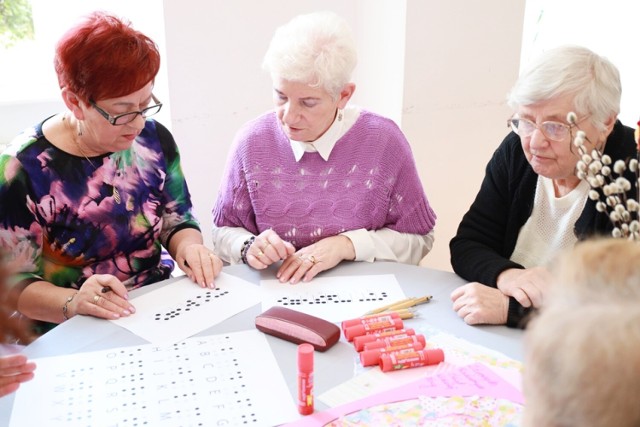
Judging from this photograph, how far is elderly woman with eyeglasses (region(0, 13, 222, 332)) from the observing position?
1643 mm

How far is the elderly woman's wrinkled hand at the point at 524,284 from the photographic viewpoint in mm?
1485

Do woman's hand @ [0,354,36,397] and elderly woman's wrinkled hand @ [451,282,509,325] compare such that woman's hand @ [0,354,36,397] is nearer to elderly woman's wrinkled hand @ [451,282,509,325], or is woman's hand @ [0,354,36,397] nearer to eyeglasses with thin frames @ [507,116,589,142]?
elderly woman's wrinkled hand @ [451,282,509,325]

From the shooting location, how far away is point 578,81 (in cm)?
155

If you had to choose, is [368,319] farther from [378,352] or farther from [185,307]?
[185,307]

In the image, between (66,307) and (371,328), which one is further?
(66,307)

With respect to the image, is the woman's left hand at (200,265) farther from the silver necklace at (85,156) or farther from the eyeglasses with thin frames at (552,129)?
the eyeglasses with thin frames at (552,129)

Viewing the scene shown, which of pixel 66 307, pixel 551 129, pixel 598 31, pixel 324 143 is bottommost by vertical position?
pixel 66 307

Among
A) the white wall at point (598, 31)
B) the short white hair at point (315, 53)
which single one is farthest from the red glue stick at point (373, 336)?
the white wall at point (598, 31)

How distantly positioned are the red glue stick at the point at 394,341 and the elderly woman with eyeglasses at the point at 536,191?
0.56 ft

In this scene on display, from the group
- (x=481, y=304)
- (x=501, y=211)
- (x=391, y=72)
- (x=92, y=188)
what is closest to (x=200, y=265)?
(x=92, y=188)

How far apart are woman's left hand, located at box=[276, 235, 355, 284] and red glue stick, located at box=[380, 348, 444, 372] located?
450 mm

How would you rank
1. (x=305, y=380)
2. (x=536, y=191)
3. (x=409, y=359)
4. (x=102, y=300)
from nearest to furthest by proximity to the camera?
1. (x=305, y=380)
2. (x=409, y=359)
3. (x=102, y=300)
4. (x=536, y=191)

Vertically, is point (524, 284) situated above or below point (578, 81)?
below

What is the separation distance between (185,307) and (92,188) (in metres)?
0.50
